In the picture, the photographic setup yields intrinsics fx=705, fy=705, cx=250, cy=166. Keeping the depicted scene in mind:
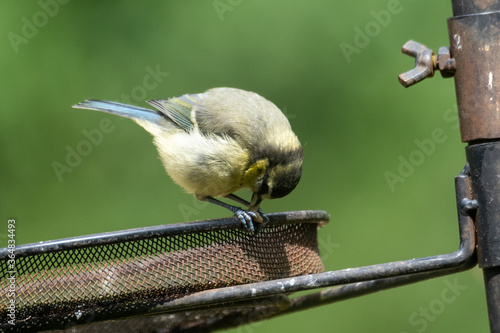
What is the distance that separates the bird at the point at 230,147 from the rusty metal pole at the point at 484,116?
1.13 m

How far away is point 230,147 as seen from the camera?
328cm

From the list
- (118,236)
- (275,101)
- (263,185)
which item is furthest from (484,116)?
(275,101)

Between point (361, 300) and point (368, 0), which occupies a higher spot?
point (368, 0)

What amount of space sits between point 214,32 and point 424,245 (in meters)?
1.92

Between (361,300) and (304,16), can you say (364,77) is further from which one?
(361,300)

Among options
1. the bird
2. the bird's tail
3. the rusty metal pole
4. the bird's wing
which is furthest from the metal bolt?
the bird's tail

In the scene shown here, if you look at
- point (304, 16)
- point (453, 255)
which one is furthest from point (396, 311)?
point (453, 255)

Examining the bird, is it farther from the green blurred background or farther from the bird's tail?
the green blurred background

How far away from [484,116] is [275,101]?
2782mm

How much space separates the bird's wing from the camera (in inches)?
146

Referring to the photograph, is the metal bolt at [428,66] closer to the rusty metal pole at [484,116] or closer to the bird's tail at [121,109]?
the rusty metal pole at [484,116]

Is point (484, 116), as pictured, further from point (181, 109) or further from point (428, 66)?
point (181, 109)

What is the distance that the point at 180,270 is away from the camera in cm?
198

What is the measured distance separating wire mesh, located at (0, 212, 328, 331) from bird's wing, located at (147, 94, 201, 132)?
1678mm
